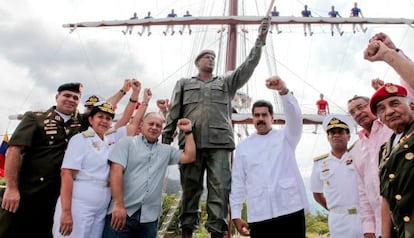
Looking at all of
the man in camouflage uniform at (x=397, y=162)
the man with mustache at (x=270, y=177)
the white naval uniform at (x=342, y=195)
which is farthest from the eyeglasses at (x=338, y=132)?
the man in camouflage uniform at (x=397, y=162)

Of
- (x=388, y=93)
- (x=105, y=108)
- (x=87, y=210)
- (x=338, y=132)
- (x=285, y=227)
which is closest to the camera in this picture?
(x=388, y=93)

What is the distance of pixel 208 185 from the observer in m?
3.63

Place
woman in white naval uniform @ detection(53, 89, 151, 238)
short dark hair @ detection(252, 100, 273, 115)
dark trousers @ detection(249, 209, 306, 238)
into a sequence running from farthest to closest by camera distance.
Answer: short dark hair @ detection(252, 100, 273, 115)
dark trousers @ detection(249, 209, 306, 238)
woman in white naval uniform @ detection(53, 89, 151, 238)

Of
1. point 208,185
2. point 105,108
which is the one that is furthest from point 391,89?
point 105,108

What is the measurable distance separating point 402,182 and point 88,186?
7.38 feet

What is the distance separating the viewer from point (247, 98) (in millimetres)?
18797

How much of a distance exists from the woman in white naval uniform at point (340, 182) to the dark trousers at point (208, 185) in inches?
37.7

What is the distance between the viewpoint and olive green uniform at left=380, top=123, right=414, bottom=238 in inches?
71.2

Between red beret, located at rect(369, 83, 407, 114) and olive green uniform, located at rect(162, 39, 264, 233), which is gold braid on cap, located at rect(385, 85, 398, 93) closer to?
red beret, located at rect(369, 83, 407, 114)

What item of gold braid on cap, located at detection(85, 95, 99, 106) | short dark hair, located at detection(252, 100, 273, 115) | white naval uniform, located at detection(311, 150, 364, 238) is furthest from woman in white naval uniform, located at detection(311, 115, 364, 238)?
gold braid on cap, located at detection(85, 95, 99, 106)

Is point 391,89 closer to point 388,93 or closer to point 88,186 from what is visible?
point 388,93

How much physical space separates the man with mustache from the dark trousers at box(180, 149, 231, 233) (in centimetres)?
28

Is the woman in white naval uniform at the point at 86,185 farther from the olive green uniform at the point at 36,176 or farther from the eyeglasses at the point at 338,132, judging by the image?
the eyeglasses at the point at 338,132

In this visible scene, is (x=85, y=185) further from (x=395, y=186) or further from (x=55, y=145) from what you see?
(x=395, y=186)
